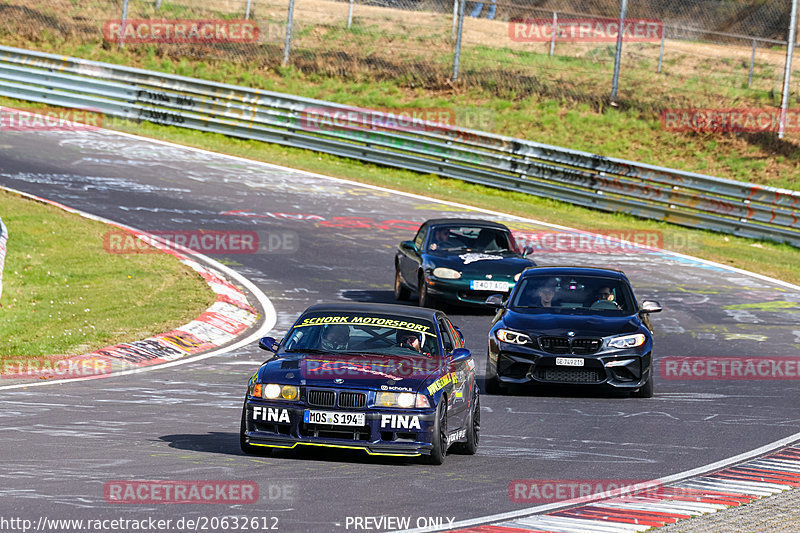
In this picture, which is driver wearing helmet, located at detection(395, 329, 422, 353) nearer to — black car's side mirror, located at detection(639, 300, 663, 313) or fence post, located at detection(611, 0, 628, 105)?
black car's side mirror, located at detection(639, 300, 663, 313)

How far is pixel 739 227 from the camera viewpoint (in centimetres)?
2689

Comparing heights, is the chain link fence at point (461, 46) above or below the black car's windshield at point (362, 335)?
above

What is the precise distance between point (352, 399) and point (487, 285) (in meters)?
9.32

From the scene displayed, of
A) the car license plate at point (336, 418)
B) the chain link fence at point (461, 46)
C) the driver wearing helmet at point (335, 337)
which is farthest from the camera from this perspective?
the chain link fence at point (461, 46)

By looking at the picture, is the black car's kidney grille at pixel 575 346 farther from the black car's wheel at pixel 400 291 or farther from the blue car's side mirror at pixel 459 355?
the black car's wheel at pixel 400 291

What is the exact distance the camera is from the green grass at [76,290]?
49.7 feet

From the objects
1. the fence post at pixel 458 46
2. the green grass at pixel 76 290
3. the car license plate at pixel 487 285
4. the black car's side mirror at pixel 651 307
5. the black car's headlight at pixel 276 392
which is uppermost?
the fence post at pixel 458 46

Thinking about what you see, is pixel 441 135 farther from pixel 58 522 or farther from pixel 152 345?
pixel 58 522

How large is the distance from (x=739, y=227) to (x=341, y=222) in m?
8.89

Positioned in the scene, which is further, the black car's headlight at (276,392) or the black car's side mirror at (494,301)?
the black car's side mirror at (494,301)

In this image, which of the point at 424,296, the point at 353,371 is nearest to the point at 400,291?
the point at 424,296

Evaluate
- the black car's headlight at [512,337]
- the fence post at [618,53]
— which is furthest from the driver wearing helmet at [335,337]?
the fence post at [618,53]

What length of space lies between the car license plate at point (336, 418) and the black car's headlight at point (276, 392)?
0.69ft

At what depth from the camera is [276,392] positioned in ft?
30.1
